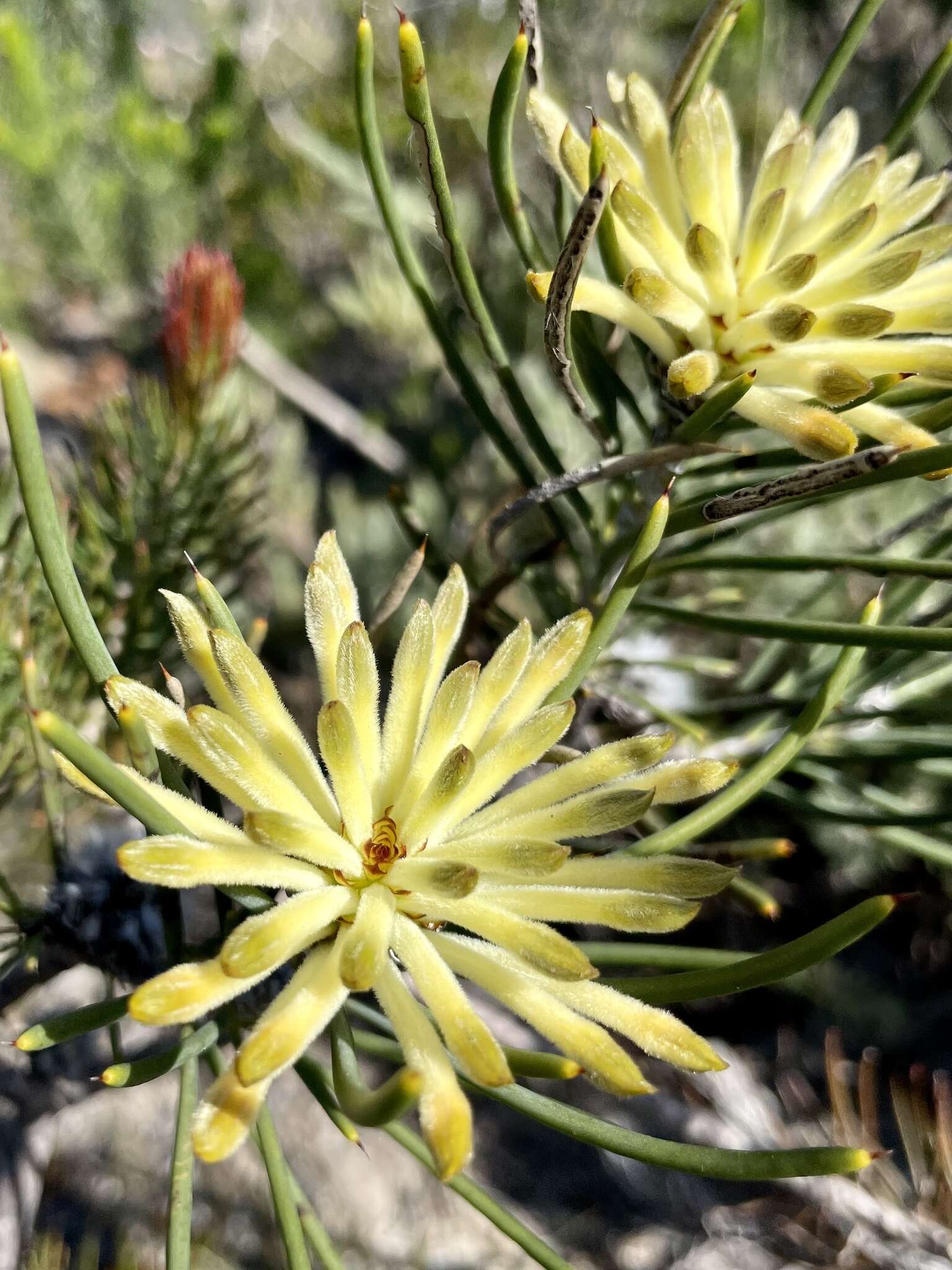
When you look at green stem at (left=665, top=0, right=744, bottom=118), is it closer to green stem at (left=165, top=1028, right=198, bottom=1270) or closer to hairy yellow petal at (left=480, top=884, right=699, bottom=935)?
hairy yellow petal at (left=480, top=884, right=699, bottom=935)

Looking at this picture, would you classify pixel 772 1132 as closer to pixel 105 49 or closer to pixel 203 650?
pixel 203 650

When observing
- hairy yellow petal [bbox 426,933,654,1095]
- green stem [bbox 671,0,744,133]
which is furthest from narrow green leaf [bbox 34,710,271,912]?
green stem [bbox 671,0,744,133]

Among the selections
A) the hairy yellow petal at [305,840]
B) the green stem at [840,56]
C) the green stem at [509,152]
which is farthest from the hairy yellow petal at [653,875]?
the green stem at [840,56]

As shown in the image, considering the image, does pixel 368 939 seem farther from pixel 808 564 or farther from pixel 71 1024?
pixel 808 564

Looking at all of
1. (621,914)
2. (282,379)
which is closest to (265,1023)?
(621,914)

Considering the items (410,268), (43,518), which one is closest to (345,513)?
(410,268)

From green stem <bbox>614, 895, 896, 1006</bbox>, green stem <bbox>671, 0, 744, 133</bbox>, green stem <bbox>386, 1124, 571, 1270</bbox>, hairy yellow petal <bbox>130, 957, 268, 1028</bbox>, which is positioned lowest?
green stem <bbox>386, 1124, 571, 1270</bbox>
